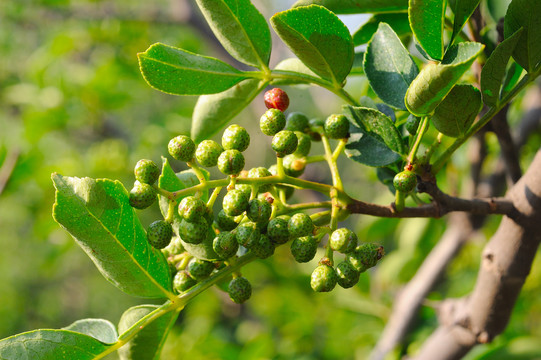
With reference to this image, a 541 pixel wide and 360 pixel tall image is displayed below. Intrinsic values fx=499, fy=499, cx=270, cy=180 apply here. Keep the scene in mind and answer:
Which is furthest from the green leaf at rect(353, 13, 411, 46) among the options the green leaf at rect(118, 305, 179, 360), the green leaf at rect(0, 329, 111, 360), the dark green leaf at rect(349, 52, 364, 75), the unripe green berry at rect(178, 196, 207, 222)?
the green leaf at rect(0, 329, 111, 360)

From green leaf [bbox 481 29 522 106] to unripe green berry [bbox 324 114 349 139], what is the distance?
0.92 ft

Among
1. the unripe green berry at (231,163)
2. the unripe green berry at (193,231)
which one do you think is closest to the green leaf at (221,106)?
the unripe green berry at (231,163)

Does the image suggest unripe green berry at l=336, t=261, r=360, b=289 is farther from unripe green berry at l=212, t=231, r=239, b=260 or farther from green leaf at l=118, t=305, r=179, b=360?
green leaf at l=118, t=305, r=179, b=360

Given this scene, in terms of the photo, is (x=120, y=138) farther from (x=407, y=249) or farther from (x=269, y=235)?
(x=269, y=235)

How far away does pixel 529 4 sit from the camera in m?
0.86

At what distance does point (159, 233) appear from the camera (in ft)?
3.10

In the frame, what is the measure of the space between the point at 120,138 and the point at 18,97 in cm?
80

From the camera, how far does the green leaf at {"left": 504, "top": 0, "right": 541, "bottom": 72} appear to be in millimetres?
870

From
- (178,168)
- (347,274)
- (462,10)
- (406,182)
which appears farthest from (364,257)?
(178,168)

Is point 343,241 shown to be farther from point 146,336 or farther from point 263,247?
point 146,336

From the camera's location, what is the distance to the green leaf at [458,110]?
0.88m

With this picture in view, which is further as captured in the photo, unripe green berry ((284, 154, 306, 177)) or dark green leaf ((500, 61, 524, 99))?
unripe green berry ((284, 154, 306, 177))

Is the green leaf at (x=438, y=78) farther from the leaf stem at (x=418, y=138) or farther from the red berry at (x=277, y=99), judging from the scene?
the red berry at (x=277, y=99)

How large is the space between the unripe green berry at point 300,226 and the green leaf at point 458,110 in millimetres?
302
